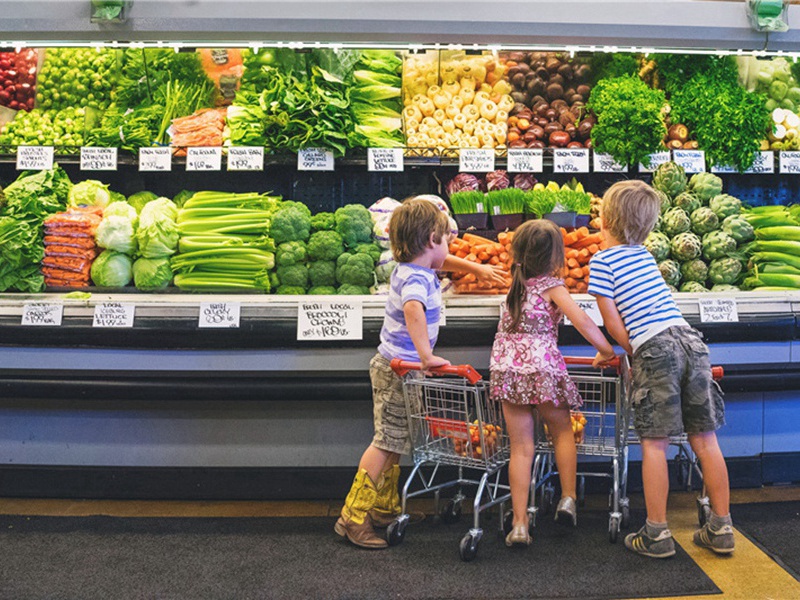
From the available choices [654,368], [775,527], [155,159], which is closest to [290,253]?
[155,159]

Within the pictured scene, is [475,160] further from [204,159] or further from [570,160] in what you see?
[204,159]

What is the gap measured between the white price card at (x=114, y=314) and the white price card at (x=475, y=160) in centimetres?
174

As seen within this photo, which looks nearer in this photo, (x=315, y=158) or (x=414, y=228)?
(x=414, y=228)

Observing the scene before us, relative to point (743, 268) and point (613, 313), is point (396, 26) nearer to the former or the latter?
point (613, 313)

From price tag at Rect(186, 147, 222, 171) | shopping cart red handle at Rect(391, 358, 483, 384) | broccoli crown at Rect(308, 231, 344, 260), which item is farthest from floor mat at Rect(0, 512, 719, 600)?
price tag at Rect(186, 147, 222, 171)

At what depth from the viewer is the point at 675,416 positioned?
3.09 metres

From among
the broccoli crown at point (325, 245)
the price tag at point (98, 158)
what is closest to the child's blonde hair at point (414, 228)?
the broccoli crown at point (325, 245)

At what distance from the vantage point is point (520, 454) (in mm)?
3166

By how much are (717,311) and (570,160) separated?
1074mm

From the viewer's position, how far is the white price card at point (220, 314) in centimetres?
362

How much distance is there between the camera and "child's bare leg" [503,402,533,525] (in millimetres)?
3141

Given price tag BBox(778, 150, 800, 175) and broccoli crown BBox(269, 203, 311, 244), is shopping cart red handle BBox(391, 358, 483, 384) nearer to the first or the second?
broccoli crown BBox(269, 203, 311, 244)

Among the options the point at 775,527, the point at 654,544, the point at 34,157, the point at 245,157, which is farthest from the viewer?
the point at 34,157

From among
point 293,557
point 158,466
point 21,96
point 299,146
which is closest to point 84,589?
point 293,557
